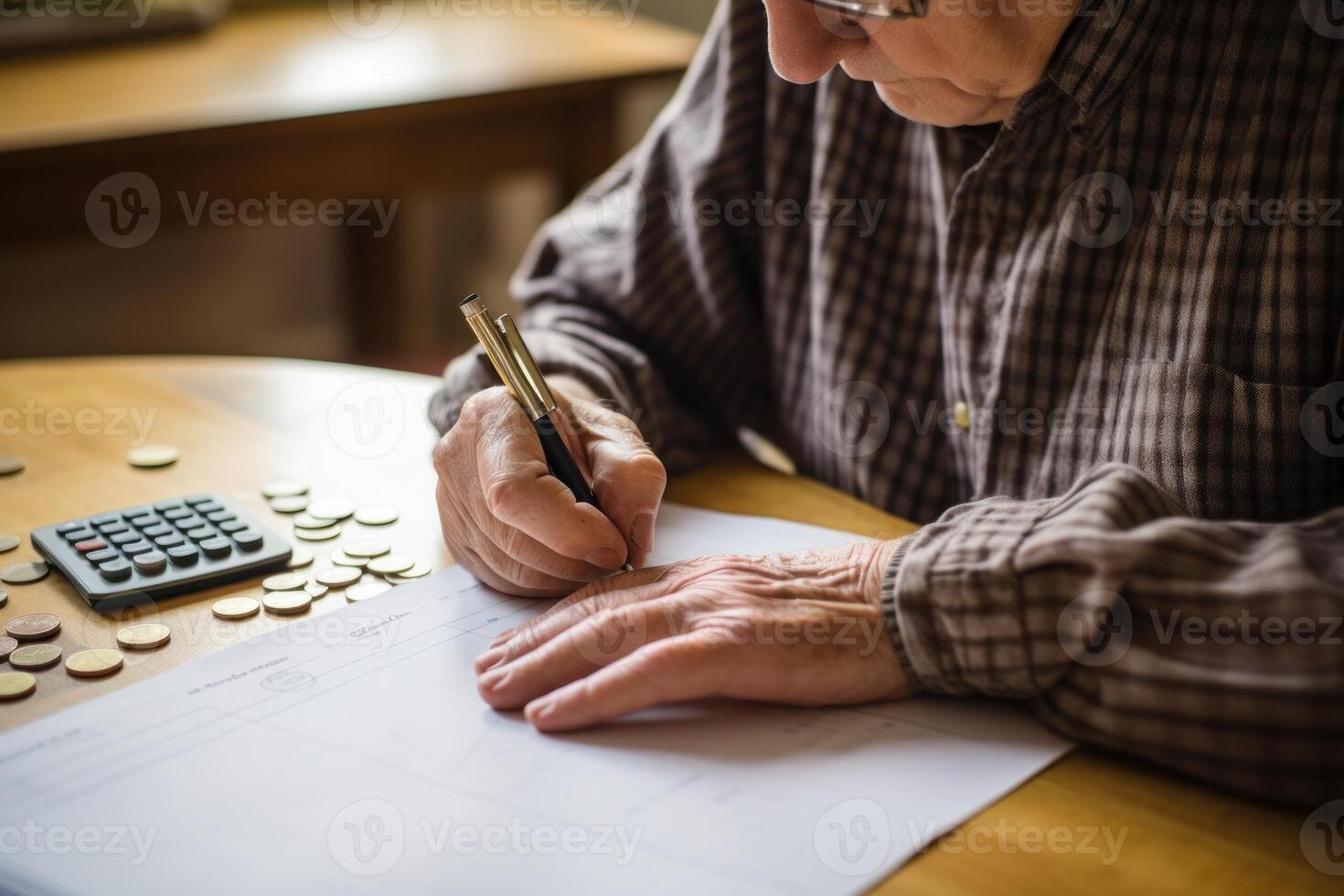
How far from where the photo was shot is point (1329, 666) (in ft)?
2.00

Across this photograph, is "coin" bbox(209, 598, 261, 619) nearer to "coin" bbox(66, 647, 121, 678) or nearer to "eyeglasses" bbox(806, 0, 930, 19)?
"coin" bbox(66, 647, 121, 678)

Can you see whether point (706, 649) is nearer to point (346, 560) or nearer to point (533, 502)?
point (533, 502)

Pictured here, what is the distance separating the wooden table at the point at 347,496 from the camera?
57cm

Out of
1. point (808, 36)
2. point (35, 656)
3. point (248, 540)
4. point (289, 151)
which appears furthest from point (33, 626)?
point (289, 151)

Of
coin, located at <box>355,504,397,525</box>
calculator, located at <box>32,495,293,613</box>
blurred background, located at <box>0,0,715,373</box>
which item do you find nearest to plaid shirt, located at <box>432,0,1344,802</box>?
coin, located at <box>355,504,397,525</box>

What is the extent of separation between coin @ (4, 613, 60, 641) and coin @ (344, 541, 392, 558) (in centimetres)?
19

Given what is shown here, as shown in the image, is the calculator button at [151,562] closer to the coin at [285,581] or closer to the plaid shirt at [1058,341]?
the coin at [285,581]

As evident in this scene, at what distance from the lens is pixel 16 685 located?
0.72 metres

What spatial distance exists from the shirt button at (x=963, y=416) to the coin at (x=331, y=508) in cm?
48

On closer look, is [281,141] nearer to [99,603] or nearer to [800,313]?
[800,313]

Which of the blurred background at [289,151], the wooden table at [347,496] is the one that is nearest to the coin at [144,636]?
the wooden table at [347,496]

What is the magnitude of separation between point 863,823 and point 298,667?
0.34 meters

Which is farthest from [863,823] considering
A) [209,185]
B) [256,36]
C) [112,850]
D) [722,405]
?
[256,36]

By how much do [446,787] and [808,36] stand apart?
1.73 ft
